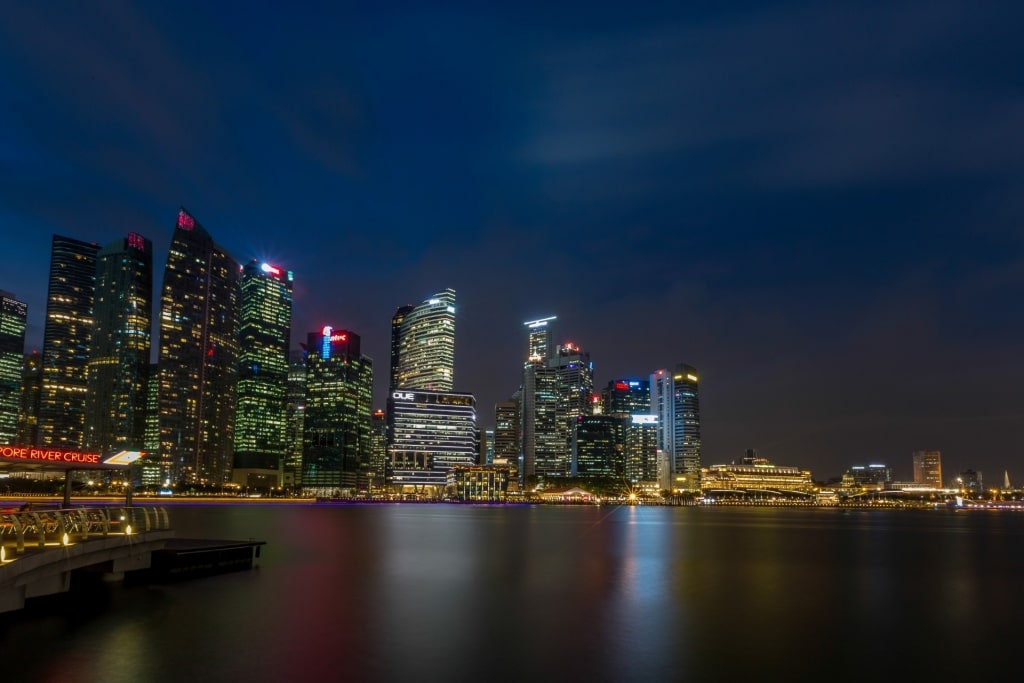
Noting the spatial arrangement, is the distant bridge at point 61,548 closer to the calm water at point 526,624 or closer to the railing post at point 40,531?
the railing post at point 40,531

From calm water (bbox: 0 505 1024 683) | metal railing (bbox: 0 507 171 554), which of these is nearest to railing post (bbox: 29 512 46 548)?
metal railing (bbox: 0 507 171 554)

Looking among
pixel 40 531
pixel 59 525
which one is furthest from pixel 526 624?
pixel 59 525

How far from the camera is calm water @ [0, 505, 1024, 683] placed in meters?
26.6

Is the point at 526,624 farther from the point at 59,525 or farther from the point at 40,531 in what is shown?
the point at 59,525

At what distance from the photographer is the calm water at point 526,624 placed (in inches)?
1049

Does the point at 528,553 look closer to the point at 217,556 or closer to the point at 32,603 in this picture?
the point at 217,556

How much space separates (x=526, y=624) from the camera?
35.1 metres

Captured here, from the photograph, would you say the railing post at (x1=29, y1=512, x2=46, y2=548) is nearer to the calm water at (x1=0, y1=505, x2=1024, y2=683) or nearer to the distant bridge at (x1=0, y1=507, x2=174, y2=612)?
the distant bridge at (x1=0, y1=507, x2=174, y2=612)

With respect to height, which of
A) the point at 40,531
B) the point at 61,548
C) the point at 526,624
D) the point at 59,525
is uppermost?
the point at 40,531

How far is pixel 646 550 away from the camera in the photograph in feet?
262

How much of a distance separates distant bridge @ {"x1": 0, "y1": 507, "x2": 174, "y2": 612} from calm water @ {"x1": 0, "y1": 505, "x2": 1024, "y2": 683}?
118cm

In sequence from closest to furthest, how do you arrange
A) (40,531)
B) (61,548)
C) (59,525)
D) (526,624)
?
(40,531) < (61,548) < (59,525) < (526,624)

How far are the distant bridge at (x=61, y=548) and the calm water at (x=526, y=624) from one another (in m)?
1.18

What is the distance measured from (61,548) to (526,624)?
19.7 metres
